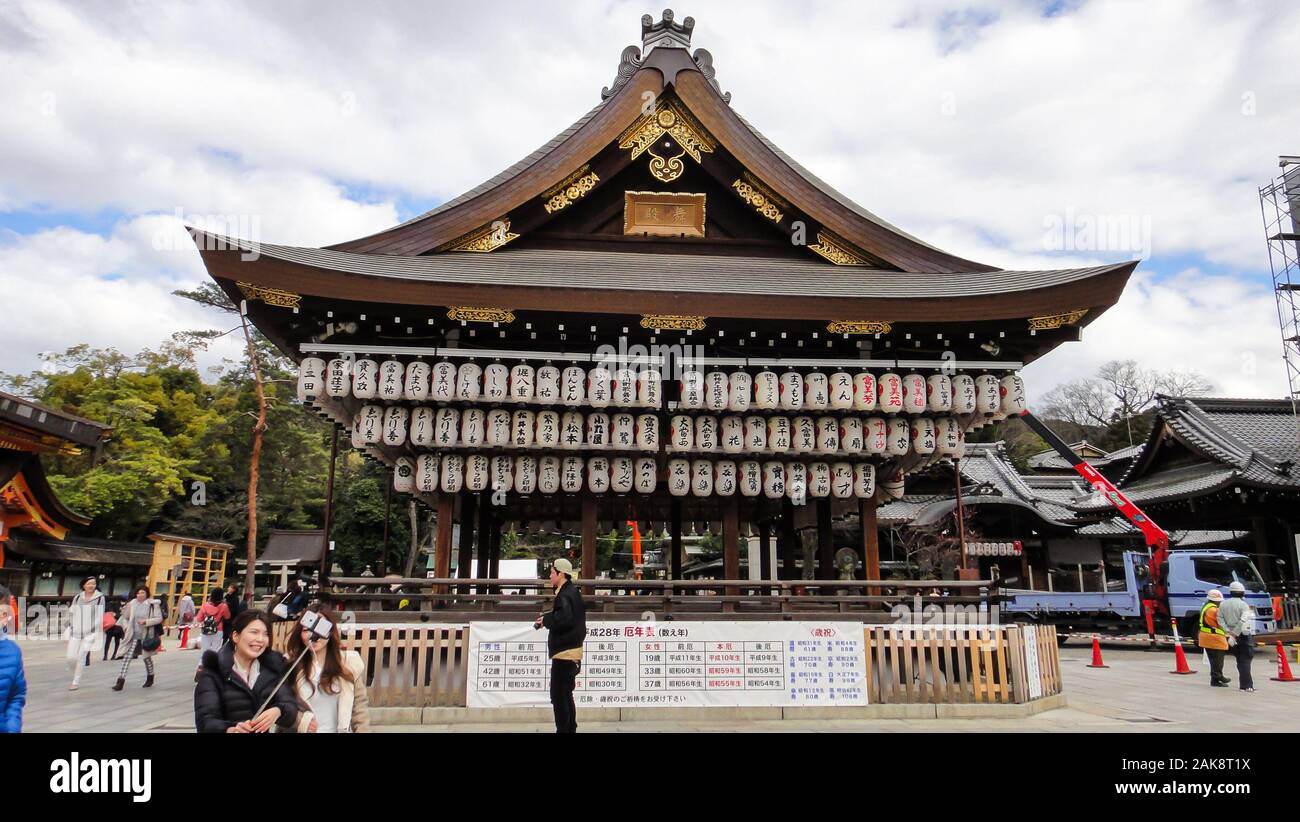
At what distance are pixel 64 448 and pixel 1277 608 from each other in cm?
3146

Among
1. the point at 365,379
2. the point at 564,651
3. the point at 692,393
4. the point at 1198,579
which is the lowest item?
the point at 1198,579

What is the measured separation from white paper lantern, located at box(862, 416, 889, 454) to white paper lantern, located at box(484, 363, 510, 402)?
551cm

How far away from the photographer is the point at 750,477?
456 inches

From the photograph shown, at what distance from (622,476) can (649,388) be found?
1.54 meters

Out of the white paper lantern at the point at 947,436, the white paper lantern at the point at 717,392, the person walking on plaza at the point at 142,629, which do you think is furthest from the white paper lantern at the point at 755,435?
the person walking on plaza at the point at 142,629

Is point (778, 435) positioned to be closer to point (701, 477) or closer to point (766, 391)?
point (766, 391)

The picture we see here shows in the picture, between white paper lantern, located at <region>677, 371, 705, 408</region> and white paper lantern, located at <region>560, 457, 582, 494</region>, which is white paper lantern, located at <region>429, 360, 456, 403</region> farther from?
white paper lantern, located at <region>677, 371, 705, 408</region>

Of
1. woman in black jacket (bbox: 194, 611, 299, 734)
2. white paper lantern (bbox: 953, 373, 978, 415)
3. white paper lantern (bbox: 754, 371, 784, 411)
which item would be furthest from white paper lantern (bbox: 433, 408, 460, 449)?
white paper lantern (bbox: 953, 373, 978, 415)

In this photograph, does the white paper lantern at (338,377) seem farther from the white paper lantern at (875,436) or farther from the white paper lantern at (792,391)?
the white paper lantern at (875,436)

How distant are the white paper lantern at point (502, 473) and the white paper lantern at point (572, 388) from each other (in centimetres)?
142

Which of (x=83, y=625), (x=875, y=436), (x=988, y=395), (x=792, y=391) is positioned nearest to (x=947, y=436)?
(x=988, y=395)

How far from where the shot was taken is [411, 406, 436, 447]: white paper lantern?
35.3 feet

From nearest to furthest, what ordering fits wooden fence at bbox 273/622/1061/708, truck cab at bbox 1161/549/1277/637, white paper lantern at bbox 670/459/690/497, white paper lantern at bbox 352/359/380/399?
wooden fence at bbox 273/622/1061/708 < white paper lantern at bbox 352/359/380/399 < white paper lantern at bbox 670/459/690/497 < truck cab at bbox 1161/549/1277/637

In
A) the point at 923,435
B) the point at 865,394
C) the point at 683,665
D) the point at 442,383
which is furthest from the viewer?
Result: the point at 923,435
